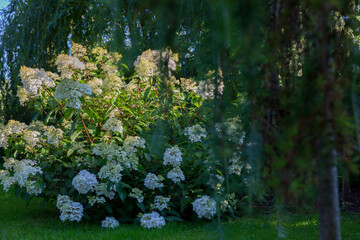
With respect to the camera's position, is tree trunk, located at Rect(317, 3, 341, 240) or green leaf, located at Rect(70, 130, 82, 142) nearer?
tree trunk, located at Rect(317, 3, 341, 240)

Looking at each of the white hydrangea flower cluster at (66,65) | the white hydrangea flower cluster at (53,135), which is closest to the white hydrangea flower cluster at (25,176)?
the white hydrangea flower cluster at (53,135)

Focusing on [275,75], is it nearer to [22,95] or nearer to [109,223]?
[109,223]

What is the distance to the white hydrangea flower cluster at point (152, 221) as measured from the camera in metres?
3.25

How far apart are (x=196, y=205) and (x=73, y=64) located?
74.6 inches

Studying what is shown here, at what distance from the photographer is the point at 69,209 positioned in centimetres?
326

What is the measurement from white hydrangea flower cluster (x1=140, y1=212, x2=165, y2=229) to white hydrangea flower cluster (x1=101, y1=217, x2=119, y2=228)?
266mm

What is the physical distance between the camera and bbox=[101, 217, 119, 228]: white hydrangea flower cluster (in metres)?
3.32

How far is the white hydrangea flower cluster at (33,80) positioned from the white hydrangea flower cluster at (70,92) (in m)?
0.42

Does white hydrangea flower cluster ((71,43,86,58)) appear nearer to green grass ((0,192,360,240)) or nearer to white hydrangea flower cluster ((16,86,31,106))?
white hydrangea flower cluster ((16,86,31,106))

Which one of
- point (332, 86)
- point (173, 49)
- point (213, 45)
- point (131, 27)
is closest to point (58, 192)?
point (131, 27)

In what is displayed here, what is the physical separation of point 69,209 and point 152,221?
80 cm

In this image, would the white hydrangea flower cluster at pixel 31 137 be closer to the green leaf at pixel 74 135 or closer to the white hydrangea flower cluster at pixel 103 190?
the green leaf at pixel 74 135

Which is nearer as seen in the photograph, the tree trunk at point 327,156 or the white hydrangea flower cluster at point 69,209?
the tree trunk at point 327,156

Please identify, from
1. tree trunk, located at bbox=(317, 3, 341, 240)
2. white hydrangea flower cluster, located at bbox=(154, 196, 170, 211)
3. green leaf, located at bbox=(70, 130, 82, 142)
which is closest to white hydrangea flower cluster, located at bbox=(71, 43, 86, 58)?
green leaf, located at bbox=(70, 130, 82, 142)
